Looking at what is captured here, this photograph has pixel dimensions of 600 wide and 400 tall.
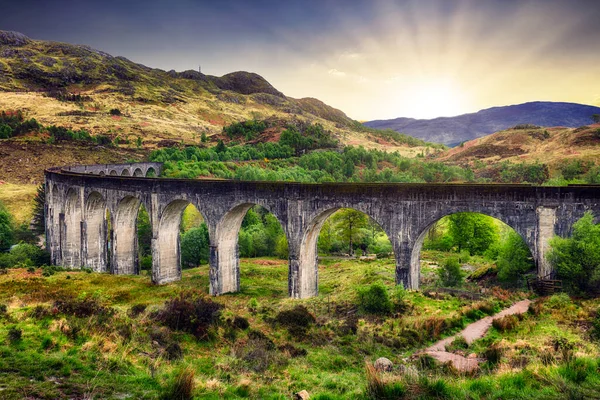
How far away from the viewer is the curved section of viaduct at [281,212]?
22.5 metres

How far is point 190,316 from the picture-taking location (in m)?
20.3

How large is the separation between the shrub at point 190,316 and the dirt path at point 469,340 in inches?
407

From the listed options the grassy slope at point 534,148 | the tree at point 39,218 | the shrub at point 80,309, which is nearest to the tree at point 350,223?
the shrub at point 80,309

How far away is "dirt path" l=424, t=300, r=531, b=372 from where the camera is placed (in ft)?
48.6

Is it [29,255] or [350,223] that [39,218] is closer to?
[29,255]

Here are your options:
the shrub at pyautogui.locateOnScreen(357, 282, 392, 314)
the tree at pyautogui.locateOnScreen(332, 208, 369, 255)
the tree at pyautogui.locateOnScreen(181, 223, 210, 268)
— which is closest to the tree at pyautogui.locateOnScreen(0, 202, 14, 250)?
the tree at pyautogui.locateOnScreen(181, 223, 210, 268)

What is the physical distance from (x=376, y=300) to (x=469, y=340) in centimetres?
583

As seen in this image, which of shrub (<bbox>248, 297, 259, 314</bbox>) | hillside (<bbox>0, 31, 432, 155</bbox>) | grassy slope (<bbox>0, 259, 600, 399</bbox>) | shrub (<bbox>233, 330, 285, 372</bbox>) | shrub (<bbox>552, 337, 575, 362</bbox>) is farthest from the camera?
hillside (<bbox>0, 31, 432, 155</bbox>)

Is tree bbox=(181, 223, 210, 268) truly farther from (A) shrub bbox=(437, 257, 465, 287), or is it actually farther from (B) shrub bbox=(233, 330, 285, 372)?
(B) shrub bbox=(233, 330, 285, 372)

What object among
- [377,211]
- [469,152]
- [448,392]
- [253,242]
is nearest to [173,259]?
[253,242]

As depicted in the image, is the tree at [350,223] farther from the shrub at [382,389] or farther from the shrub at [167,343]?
the shrub at [382,389]

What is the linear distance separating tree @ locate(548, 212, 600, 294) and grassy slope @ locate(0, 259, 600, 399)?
2.08 meters

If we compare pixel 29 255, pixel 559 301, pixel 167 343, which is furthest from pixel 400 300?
pixel 29 255

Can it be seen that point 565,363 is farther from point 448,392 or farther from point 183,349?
point 183,349
